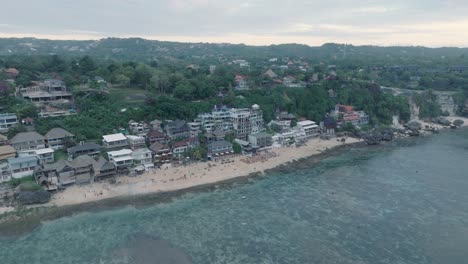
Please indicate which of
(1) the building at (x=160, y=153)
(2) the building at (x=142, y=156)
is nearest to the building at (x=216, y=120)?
(1) the building at (x=160, y=153)

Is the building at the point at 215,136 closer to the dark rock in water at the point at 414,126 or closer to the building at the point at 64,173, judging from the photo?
the building at the point at 64,173

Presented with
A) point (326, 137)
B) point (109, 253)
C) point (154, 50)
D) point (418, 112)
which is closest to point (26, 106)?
point (109, 253)

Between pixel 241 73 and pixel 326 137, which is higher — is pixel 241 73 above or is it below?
above

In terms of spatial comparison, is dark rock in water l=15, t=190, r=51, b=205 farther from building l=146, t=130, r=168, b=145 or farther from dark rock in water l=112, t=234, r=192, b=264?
building l=146, t=130, r=168, b=145

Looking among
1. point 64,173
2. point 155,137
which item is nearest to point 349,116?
point 155,137

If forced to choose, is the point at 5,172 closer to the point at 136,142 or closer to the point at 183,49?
the point at 136,142

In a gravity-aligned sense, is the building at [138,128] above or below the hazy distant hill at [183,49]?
below

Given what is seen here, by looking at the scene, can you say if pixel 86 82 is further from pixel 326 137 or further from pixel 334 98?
pixel 334 98
